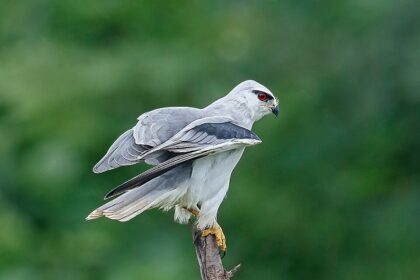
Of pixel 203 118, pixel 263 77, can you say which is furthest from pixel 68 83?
pixel 203 118

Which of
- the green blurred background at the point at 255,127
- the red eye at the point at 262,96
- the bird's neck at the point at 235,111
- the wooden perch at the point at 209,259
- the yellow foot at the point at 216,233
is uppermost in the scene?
the green blurred background at the point at 255,127

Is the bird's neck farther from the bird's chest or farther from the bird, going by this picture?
the bird's chest

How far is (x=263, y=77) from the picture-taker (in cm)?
1105

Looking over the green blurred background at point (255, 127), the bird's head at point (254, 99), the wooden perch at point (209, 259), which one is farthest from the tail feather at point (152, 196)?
the green blurred background at point (255, 127)

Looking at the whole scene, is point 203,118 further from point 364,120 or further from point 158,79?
point 364,120

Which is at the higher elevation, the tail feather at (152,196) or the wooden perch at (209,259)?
the tail feather at (152,196)

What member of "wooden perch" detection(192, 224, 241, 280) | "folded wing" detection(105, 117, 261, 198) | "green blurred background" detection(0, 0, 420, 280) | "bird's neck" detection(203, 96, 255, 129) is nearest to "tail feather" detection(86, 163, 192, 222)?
"folded wing" detection(105, 117, 261, 198)

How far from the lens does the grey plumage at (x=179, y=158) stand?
5.16m

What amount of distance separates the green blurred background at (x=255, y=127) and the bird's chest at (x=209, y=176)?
12.7 feet

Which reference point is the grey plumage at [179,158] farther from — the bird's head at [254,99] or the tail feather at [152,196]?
the bird's head at [254,99]

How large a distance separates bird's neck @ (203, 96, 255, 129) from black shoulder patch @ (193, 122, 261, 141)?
338 mm

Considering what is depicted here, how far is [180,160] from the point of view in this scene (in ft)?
16.8

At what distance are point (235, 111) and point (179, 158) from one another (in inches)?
31.8

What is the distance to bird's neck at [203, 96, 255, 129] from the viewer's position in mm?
5824
